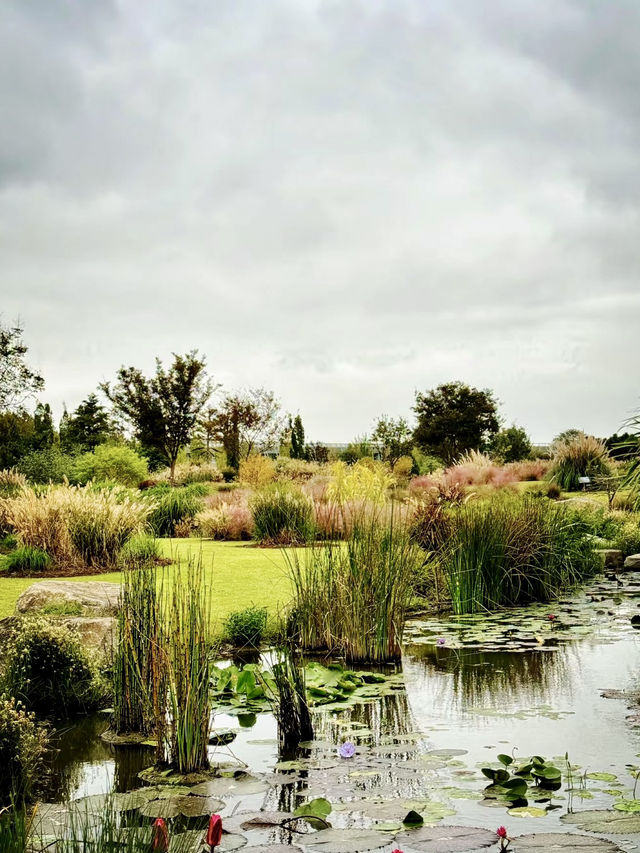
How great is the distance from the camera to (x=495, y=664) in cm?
599

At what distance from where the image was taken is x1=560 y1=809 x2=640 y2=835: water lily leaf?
2938 millimetres

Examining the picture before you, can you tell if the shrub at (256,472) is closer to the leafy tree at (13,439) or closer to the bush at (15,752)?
the leafy tree at (13,439)

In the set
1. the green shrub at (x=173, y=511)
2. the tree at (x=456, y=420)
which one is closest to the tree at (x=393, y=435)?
the tree at (x=456, y=420)

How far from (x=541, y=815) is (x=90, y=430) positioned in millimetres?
34326

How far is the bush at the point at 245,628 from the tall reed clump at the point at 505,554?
2.32 meters

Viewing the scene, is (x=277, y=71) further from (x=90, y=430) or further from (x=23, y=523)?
(x=90, y=430)

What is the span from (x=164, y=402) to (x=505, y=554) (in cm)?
2154

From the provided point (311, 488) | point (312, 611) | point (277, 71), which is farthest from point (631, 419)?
point (311, 488)

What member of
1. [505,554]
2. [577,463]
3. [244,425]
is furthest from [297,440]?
[505,554]

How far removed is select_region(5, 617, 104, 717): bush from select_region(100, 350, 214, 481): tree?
23.8m

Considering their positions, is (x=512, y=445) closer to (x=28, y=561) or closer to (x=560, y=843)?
(x=28, y=561)

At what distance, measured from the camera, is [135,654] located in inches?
164

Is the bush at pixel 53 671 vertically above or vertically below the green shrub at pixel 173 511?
below

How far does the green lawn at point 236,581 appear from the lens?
796cm
